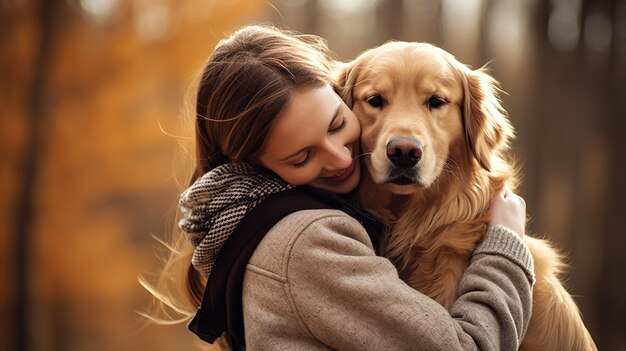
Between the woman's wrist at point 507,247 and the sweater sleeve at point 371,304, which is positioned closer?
the sweater sleeve at point 371,304

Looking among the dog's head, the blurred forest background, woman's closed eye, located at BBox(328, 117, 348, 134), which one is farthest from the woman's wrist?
the blurred forest background

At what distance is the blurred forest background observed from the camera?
4695 mm

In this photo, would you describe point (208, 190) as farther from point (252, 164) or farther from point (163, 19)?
point (163, 19)

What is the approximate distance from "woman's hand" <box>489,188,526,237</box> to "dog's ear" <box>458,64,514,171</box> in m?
0.10

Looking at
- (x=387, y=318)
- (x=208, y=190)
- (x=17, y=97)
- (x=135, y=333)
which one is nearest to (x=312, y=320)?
(x=387, y=318)

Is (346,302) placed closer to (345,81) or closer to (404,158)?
(404,158)

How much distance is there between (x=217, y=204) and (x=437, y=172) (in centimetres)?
65

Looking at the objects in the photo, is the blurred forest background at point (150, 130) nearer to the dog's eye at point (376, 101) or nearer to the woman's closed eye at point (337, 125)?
the dog's eye at point (376, 101)

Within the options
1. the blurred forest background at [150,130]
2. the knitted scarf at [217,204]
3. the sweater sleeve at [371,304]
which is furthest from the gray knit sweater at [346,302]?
the blurred forest background at [150,130]

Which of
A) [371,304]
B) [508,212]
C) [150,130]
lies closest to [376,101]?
[508,212]

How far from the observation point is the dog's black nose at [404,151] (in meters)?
1.64

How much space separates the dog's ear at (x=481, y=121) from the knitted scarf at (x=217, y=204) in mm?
633

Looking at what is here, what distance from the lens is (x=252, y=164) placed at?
1.59 meters

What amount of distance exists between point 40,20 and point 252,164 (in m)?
4.64
